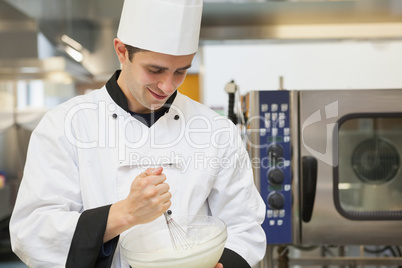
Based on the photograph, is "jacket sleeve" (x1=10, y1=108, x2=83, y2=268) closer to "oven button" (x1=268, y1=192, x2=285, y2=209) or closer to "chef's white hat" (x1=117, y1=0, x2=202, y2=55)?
"chef's white hat" (x1=117, y1=0, x2=202, y2=55)

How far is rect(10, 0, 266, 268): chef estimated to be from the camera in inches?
32.3

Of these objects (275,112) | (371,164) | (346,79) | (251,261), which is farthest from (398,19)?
(251,261)

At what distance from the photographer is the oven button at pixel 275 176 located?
1442 mm

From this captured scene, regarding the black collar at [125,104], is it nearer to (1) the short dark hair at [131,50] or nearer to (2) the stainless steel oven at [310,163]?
(1) the short dark hair at [131,50]

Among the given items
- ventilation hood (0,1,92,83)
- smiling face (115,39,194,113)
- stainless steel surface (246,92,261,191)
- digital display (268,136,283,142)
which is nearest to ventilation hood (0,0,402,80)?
ventilation hood (0,1,92,83)

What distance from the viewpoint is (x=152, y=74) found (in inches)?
35.1

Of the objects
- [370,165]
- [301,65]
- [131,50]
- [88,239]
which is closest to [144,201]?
[88,239]

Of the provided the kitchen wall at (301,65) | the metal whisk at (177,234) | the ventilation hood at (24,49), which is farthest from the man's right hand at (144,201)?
the kitchen wall at (301,65)

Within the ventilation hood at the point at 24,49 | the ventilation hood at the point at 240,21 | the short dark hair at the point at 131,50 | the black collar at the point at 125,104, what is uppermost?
the ventilation hood at the point at 240,21

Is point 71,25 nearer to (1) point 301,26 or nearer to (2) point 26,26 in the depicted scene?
(2) point 26,26

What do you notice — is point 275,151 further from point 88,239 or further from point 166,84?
point 88,239

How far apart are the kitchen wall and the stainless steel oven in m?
1.22

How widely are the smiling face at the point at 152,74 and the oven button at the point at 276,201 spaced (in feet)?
2.33

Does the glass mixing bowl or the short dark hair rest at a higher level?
the short dark hair
